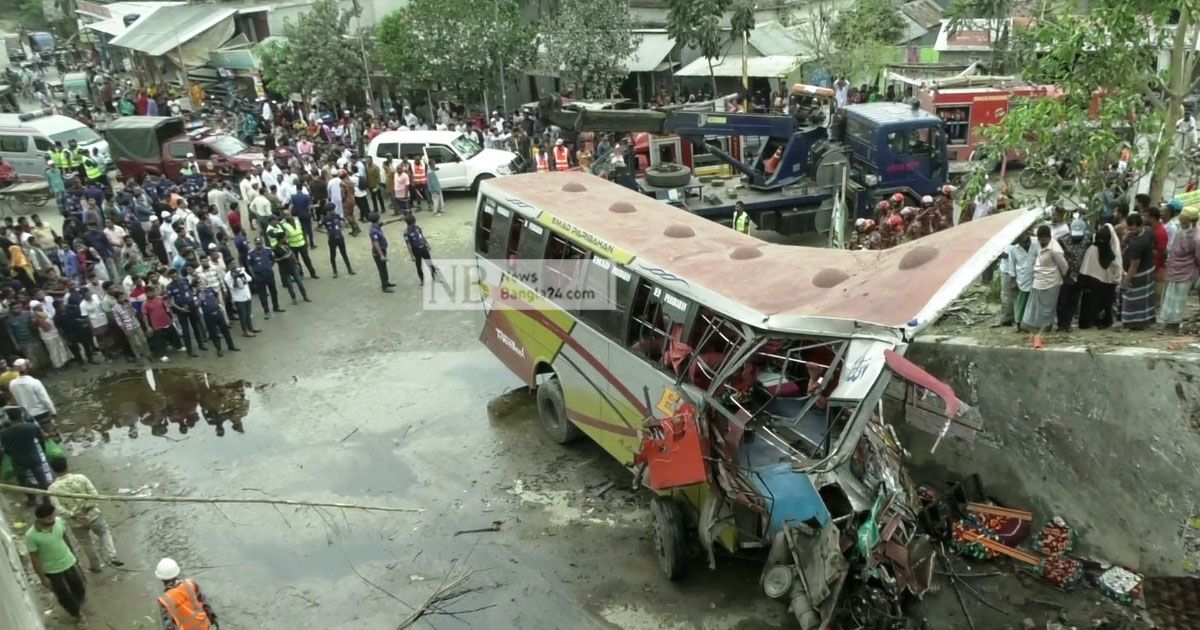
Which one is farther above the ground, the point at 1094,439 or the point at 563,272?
the point at 563,272

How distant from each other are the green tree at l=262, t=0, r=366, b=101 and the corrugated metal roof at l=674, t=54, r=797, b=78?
10945 mm

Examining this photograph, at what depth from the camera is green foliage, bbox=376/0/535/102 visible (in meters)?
25.9

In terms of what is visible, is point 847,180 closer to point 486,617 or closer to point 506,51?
point 486,617

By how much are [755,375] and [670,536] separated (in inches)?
65.3

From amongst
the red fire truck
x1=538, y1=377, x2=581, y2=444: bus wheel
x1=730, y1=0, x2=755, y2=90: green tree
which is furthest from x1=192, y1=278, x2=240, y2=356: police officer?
x1=730, y1=0, x2=755, y2=90: green tree

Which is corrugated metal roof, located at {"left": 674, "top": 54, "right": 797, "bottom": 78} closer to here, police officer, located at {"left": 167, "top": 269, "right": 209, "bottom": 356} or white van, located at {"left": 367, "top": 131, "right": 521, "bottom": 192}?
white van, located at {"left": 367, "top": 131, "right": 521, "bottom": 192}

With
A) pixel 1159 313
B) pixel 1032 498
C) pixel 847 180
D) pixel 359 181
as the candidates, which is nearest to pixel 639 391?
pixel 1032 498

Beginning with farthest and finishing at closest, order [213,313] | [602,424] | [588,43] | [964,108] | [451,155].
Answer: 1. [588,43]
2. [451,155]
3. [964,108]
4. [213,313]
5. [602,424]

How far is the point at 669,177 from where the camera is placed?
1631 cm

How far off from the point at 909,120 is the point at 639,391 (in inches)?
398

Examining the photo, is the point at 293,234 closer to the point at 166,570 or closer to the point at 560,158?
the point at 560,158

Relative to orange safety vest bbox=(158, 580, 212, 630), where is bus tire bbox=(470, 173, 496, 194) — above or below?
above

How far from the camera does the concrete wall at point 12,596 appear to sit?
5469 mm

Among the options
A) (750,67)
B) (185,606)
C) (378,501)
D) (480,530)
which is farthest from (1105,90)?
(750,67)
